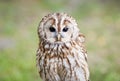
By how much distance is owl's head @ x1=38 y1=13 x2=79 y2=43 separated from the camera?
7562mm

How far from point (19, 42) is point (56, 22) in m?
5.02

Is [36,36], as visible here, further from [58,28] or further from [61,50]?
[58,28]

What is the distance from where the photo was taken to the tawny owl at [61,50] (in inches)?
299

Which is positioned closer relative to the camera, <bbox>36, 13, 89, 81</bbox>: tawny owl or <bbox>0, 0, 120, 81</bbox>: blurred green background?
<bbox>36, 13, 89, 81</bbox>: tawny owl

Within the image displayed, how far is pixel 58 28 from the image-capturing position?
7.57m

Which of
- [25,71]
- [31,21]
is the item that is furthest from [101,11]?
[25,71]

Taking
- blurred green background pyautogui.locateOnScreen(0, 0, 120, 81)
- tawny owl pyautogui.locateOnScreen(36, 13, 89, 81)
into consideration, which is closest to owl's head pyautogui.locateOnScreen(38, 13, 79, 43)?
tawny owl pyautogui.locateOnScreen(36, 13, 89, 81)

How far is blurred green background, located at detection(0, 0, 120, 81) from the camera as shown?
11023 mm

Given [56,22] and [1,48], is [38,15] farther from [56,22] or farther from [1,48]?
[56,22]

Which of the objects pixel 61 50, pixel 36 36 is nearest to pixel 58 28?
pixel 61 50

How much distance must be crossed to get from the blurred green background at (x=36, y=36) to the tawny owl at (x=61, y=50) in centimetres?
234

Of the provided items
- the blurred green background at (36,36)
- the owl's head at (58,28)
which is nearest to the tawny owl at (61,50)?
the owl's head at (58,28)

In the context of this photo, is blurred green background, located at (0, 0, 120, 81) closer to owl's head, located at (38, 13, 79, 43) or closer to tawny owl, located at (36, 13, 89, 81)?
tawny owl, located at (36, 13, 89, 81)

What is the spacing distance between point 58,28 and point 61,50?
1.07ft
